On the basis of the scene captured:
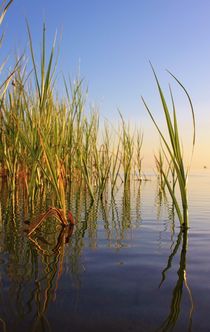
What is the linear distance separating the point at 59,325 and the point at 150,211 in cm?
232

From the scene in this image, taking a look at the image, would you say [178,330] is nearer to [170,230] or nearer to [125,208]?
[170,230]

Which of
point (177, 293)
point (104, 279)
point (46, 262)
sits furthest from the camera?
point (46, 262)

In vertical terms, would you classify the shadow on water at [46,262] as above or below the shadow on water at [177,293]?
above

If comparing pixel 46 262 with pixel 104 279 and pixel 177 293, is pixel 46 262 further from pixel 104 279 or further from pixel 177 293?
pixel 177 293

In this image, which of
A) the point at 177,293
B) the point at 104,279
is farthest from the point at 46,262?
the point at 177,293

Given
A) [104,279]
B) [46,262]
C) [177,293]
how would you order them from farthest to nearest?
[46,262] < [104,279] < [177,293]

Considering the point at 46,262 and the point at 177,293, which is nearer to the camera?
the point at 177,293

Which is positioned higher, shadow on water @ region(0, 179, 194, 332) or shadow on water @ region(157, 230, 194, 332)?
shadow on water @ region(0, 179, 194, 332)

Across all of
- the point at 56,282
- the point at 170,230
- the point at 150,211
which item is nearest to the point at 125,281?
the point at 56,282

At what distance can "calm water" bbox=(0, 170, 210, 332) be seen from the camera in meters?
0.84

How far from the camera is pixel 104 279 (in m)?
1.16

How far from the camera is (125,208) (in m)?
3.20

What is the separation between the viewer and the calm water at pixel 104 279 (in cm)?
84

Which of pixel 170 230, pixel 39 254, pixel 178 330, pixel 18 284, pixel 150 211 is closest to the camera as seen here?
pixel 178 330
